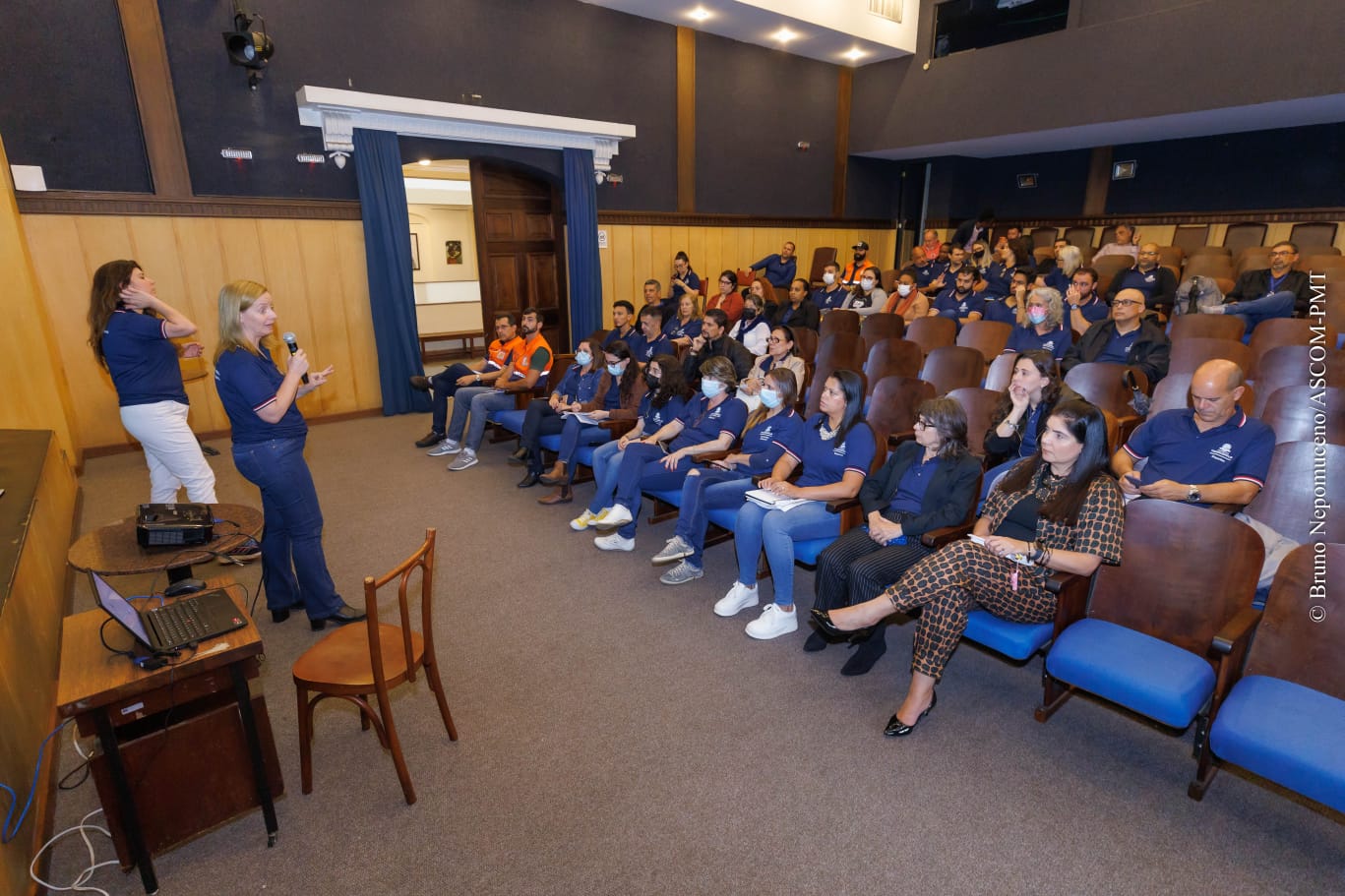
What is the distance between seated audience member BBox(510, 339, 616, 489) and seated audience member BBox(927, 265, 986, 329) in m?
3.61

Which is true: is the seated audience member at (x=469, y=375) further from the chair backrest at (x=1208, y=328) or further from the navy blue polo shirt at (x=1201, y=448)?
the chair backrest at (x=1208, y=328)

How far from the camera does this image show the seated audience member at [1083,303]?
529 centimetres

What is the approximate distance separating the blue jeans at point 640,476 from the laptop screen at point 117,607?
2489mm

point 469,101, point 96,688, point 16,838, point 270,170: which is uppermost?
point 469,101

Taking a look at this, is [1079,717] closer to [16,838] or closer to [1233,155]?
[16,838]

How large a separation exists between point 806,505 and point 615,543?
129 centimetres

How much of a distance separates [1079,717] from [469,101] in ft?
24.4

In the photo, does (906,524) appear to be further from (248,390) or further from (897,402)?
(248,390)

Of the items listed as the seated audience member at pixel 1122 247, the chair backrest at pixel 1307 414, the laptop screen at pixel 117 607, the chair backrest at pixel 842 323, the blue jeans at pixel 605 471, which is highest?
the seated audience member at pixel 1122 247

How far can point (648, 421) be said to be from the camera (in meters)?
4.55

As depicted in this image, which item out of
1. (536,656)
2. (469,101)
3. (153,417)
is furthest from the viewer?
(469,101)

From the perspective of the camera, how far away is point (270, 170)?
247 inches

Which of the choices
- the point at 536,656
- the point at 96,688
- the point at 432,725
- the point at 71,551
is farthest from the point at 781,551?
the point at 71,551

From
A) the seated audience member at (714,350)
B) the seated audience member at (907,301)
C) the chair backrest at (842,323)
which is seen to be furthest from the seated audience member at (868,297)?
the seated audience member at (714,350)
